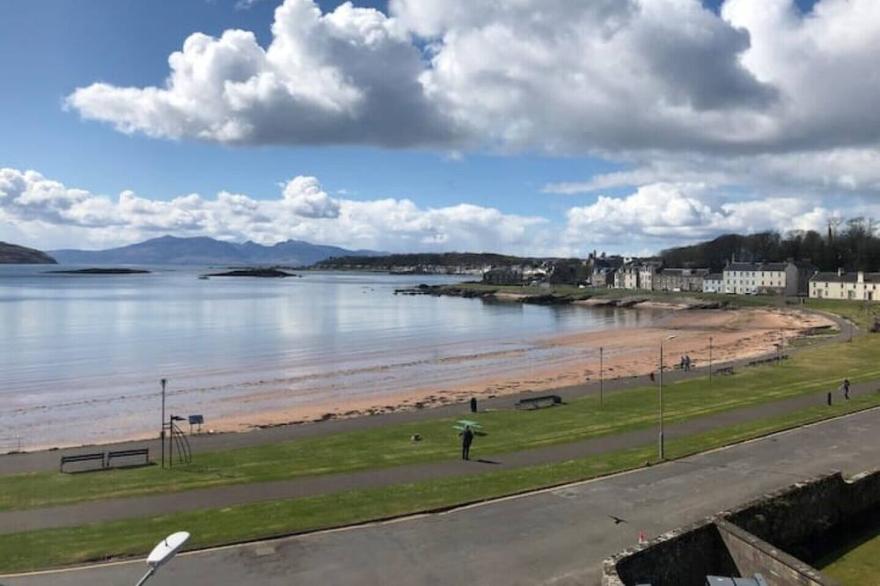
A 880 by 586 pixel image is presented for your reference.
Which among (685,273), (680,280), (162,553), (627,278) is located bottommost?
(162,553)

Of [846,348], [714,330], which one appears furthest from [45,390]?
[714,330]

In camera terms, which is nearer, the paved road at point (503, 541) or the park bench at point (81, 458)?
the paved road at point (503, 541)

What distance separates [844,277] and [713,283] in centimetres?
3807

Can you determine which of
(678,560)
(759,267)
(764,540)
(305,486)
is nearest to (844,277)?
(759,267)

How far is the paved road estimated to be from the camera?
1380 cm

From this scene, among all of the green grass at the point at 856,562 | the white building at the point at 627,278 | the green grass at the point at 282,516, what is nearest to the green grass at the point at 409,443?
the green grass at the point at 282,516

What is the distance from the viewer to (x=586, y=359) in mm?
61969

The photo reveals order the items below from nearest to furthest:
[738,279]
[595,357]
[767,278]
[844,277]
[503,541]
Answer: [503,541]
[595,357]
[844,277]
[767,278]
[738,279]

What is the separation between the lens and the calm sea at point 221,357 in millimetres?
40406

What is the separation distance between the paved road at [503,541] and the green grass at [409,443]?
5.61m

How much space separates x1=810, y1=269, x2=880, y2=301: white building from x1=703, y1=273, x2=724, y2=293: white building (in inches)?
1056

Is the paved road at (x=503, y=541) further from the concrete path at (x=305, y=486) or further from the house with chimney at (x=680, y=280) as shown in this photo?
the house with chimney at (x=680, y=280)

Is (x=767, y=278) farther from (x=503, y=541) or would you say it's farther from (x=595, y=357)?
(x=503, y=541)

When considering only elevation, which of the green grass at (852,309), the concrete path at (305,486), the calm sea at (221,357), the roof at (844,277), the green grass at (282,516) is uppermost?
the roof at (844,277)
